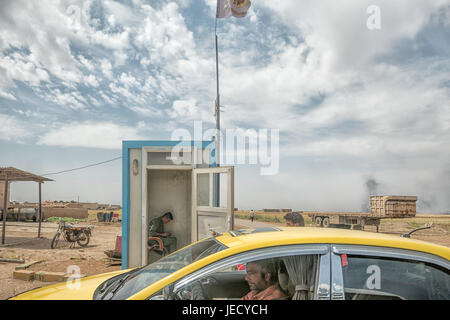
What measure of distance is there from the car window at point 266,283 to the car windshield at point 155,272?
0.62 feet

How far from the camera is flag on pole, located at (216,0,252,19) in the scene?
10102 mm

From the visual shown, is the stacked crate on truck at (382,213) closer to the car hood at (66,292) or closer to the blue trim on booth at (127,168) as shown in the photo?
the blue trim on booth at (127,168)

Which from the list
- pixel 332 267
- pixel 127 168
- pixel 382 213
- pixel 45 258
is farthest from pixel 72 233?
pixel 382 213

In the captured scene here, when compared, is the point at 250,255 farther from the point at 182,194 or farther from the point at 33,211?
the point at 33,211

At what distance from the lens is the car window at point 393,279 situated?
2.30 meters

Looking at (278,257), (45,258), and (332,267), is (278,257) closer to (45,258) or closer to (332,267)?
(332,267)

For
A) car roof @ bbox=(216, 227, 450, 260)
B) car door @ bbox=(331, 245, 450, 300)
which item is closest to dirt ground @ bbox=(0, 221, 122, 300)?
car roof @ bbox=(216, 227, 450, 260)

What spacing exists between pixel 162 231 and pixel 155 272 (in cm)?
596

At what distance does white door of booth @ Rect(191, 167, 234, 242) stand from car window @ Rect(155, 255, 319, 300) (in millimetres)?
2613

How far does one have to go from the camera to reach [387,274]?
237cm

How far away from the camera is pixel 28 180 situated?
1458 cm

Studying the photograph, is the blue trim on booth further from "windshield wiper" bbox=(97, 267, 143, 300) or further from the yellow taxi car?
the yellow taxi car

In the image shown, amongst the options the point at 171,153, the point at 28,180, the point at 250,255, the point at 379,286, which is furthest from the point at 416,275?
the point at 28,180
